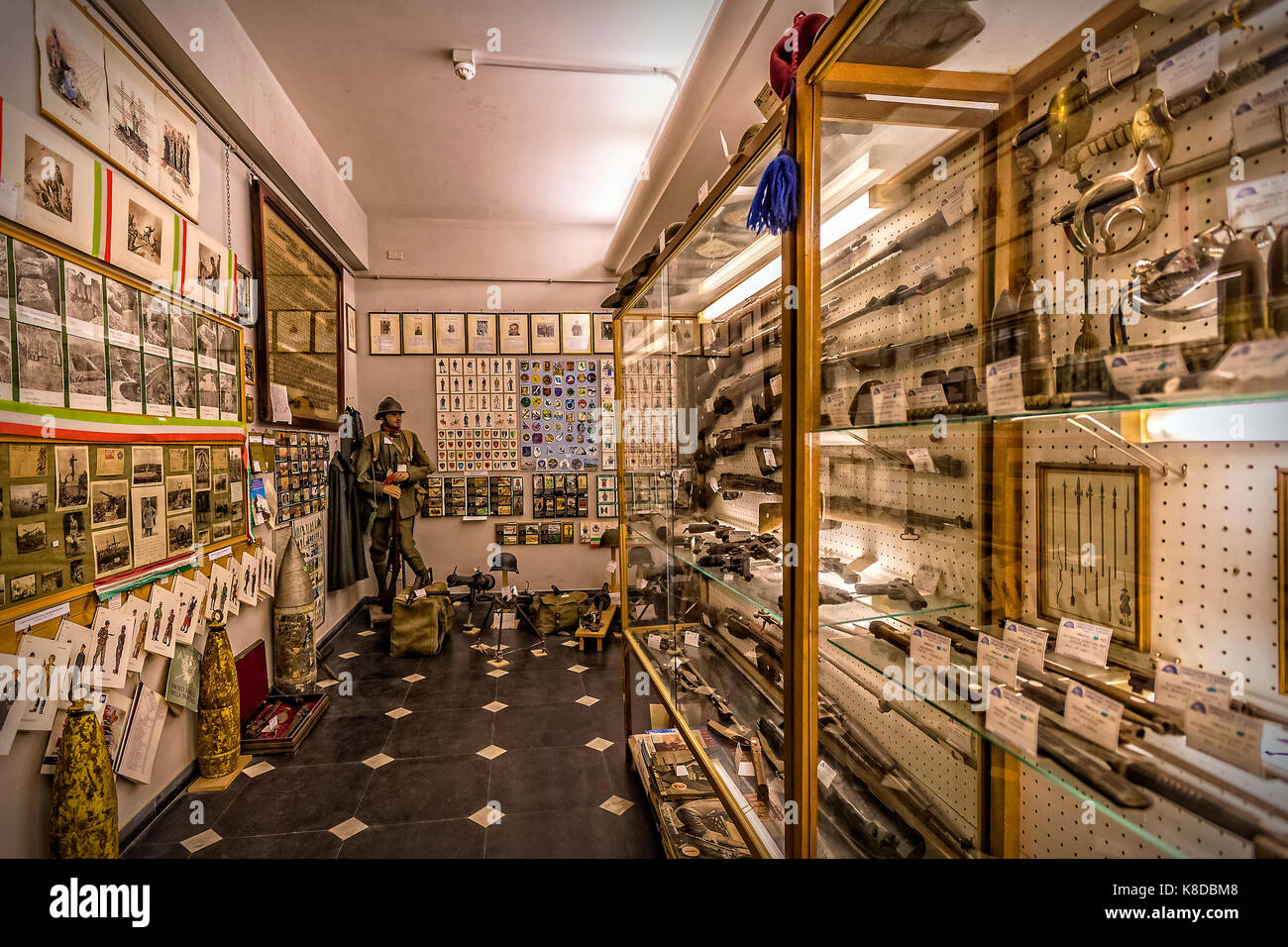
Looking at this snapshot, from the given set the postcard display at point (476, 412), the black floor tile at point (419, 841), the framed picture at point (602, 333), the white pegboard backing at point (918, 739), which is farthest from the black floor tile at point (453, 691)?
the framed picture at point (602, 333)

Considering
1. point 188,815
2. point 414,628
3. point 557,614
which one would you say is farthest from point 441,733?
point 557,614

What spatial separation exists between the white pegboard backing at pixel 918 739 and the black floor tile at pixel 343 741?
8.89 feet

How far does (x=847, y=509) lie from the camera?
1487 mm

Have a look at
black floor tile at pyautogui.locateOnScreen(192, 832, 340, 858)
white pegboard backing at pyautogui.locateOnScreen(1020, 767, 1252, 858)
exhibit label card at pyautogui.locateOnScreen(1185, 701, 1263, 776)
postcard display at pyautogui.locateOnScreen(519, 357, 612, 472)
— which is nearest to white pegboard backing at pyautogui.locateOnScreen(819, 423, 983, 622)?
white pegboard backing at pyautogui.locateOnScreen(1020, 767, 1252, 858)

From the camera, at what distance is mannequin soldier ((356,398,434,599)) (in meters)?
5.03

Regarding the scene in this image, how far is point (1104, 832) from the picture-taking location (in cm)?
97

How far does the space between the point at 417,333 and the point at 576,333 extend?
1.67 metres

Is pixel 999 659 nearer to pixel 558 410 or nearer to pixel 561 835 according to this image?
pixel 561 835

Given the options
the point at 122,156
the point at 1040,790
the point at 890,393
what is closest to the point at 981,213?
the point at 890,393

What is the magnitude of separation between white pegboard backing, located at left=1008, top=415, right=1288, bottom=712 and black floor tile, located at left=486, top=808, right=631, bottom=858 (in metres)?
2.06

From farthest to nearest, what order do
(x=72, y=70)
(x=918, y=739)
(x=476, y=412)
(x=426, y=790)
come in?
(x=476, y=412)
(x=426, y=790)
(x=72, y=70)
(x=918, y=739)

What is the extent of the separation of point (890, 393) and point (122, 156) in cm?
308

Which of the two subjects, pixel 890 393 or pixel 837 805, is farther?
pixel 837 805
